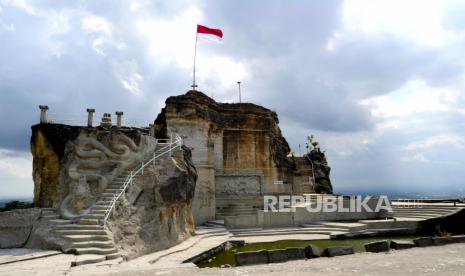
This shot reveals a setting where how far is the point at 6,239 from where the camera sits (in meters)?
12.4

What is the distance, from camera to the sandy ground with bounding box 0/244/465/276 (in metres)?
9.09

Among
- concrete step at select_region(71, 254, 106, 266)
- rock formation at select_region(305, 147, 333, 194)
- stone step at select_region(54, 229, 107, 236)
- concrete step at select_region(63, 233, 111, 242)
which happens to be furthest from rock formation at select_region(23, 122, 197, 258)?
rock formation at select_region(305, 147, 333, 194)

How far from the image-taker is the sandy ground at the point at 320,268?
9.09 meters

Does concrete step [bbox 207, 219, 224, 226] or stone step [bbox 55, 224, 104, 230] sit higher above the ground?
stone step [bbox 55, 224, 104, 230]

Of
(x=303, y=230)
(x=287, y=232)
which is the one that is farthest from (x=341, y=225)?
(x=287, y=232)

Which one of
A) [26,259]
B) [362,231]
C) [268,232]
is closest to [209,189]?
[268,232]

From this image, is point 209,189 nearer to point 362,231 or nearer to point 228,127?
point 228,127

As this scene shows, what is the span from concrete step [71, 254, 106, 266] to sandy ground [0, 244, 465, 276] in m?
Result: 0.46

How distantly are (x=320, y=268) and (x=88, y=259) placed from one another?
6.60m

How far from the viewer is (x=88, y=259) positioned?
1026 centimetres

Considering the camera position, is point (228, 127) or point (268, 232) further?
point (228, 127)

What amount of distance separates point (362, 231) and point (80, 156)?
51.1ft

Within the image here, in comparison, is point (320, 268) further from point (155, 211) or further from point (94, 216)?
point (94, 216)

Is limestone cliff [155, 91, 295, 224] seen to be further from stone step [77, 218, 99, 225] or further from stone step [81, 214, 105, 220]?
stone step [77, 218, 99, 225]
